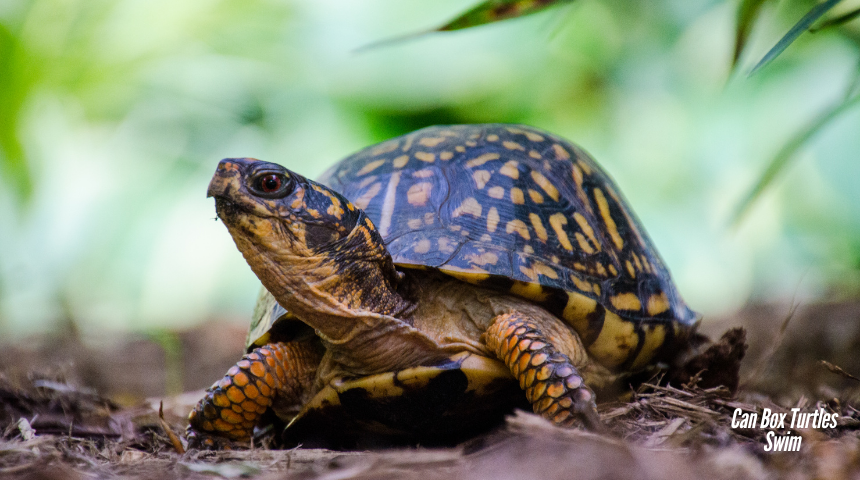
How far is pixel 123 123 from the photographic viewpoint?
21.8 ft

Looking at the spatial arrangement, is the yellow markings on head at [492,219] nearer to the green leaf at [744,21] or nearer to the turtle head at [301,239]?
the turtle head at [301,239]

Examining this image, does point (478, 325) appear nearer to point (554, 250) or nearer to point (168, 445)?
point (554, 250)

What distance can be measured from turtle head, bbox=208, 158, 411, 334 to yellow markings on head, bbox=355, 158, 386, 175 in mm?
560

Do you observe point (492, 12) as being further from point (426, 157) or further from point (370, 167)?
point (370, 167)

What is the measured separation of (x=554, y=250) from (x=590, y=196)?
0.55m

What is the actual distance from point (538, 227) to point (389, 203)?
1.89 ft

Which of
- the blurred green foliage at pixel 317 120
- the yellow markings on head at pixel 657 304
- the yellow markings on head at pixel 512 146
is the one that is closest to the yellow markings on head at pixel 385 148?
the yellow markings on head at pixel 512 146

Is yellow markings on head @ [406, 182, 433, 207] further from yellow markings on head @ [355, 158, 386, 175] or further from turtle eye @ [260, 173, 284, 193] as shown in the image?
turtle eye @ [260, 173, 284, 193]

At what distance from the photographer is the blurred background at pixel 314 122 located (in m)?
6.07

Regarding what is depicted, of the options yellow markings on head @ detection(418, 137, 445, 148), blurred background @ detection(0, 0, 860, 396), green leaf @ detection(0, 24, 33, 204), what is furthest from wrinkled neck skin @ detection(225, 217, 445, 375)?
green leaf @ detection(0, 24, 33, 204)

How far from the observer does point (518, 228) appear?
2139 millimetres

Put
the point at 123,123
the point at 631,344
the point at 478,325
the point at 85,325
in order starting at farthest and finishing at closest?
the point at 123,123 → the point at 85,325 → the point at 631,344 → the point at 478,325

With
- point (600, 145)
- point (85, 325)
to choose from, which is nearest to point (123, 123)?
point (85, 325)

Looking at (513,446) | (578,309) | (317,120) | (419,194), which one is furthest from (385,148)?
(317,120)
